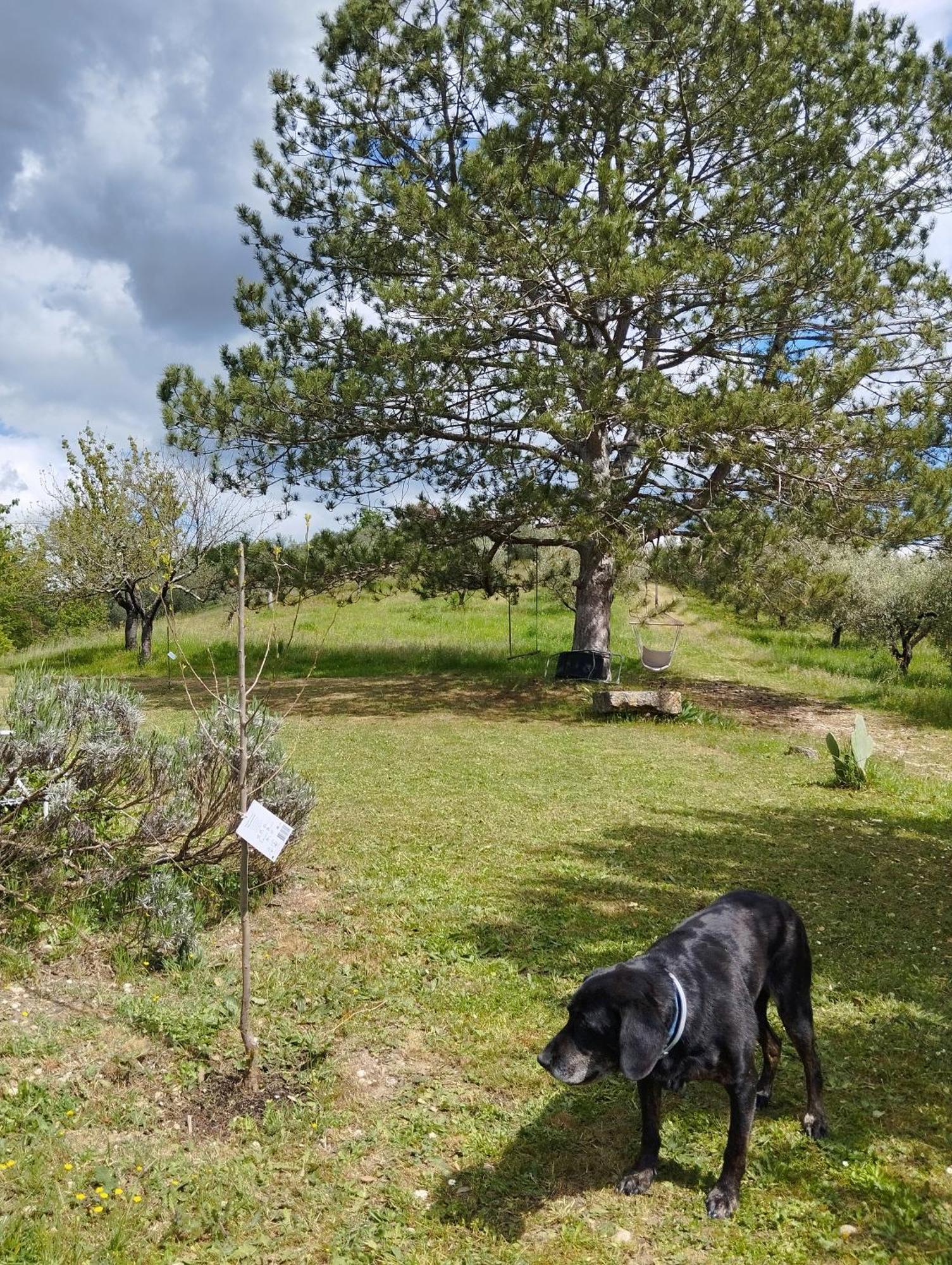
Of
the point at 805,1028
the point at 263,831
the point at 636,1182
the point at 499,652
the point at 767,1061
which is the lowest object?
the point at 636,1182

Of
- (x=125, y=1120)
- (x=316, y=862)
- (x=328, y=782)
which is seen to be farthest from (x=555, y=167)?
(x=125, y=1120)

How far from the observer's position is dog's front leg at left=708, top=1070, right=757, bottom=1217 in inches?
102

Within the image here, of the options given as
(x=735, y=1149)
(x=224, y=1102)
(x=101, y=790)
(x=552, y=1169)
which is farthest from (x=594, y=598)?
(x=735, y=1149)

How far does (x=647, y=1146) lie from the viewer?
2785 mm

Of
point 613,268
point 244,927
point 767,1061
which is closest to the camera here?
point 767,1061

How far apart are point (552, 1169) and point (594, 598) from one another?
1194 cm

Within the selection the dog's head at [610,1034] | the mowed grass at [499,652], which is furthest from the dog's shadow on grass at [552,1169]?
the mowed grass at [499,652]

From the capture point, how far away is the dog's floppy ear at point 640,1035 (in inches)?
93.1

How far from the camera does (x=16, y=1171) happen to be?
8.86 feet

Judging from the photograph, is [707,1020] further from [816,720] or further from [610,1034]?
[816,720]

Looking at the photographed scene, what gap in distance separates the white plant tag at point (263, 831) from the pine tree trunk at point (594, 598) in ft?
37.3

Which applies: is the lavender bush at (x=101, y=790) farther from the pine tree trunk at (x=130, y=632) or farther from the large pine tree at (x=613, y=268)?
the pine tree trunk at (x=130, y=632)

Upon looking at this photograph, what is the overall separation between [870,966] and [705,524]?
8.73 m

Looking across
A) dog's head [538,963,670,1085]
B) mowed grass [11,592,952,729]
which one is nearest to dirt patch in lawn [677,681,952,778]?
mowed grass [11,592,952,729]
